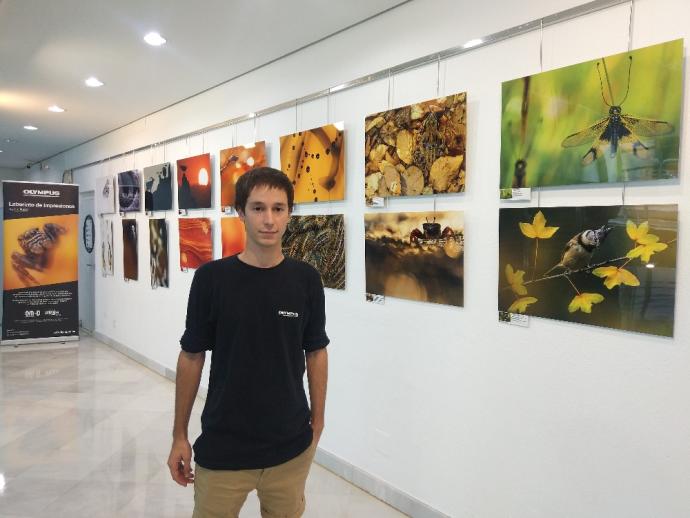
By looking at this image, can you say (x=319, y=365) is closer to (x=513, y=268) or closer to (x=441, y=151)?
(x=513, y=268)

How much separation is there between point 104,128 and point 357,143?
5.13 m

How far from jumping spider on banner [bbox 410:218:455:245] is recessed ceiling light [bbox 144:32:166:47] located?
2.33 metres

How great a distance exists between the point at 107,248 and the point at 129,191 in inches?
55.9

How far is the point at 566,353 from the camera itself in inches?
85.5

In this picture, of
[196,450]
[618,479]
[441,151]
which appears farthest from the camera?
[441,151]

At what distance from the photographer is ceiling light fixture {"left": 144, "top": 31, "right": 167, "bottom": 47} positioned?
134 inches

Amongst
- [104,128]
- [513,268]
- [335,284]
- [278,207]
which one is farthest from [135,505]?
[104,128]

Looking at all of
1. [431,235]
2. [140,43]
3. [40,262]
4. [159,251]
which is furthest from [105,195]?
[431,235]

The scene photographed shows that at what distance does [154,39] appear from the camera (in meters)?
3.47

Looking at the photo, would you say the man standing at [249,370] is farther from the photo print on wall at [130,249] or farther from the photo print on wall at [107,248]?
the photo print on wall at [107,248]

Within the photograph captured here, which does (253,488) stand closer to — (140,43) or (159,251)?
(140,43)

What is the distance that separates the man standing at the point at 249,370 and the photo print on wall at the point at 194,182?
330cm

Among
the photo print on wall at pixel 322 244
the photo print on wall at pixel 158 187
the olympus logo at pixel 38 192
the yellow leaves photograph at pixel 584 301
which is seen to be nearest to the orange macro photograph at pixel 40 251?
the olympus logo at pixel 38 192

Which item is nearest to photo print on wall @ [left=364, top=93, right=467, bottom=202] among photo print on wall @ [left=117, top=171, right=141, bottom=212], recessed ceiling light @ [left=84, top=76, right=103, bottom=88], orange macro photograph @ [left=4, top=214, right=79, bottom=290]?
recessed ceiling light @ [left=84, top=76, right=103, bottom=88]
